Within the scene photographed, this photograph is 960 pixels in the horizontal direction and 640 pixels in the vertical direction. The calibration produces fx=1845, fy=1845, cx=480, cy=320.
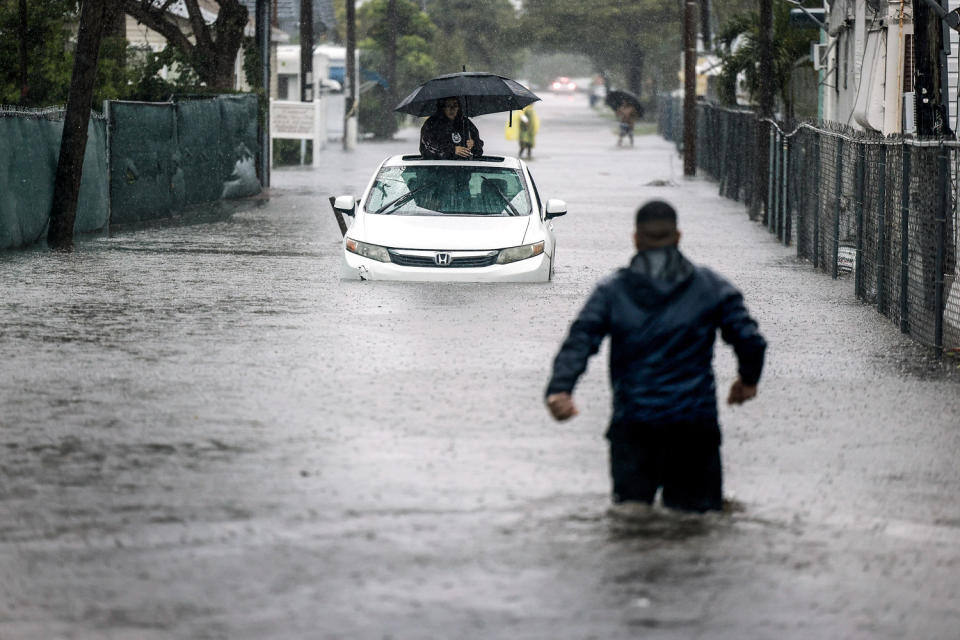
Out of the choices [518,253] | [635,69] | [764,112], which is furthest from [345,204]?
[635,69]

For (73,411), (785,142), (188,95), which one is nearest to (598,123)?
(188,95)

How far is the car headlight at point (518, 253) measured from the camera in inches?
630

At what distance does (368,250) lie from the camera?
53.0ft

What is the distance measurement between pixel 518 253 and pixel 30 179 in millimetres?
6427

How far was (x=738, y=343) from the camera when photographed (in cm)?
657

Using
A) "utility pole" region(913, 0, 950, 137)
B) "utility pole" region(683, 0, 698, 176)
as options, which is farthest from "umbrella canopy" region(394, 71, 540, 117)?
"utility pole" region(683, 0, 698, 176)

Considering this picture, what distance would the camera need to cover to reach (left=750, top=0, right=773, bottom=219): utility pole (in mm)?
26672

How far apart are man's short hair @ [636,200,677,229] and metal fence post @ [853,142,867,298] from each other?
940 cm

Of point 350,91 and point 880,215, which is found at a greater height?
point 350,91

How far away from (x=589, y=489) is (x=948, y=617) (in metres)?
2.15

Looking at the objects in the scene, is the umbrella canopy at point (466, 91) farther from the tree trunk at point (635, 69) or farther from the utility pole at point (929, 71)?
the tree trunk at point (635, 69)

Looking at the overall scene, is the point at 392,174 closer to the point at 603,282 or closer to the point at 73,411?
the point at 73,411

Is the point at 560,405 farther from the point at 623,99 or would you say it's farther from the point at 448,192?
the point at 623,99

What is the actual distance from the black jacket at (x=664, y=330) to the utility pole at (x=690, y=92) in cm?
3459
